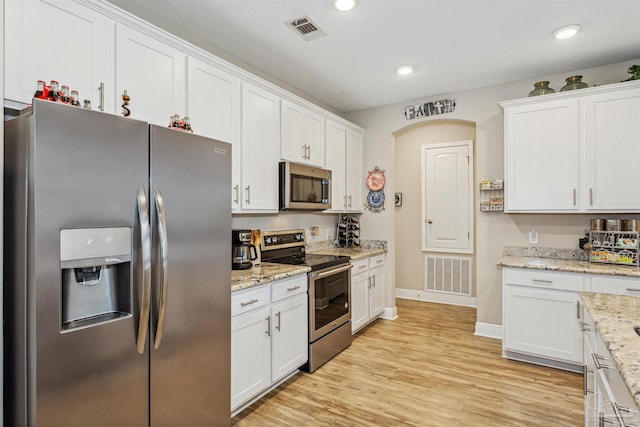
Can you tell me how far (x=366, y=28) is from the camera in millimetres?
2590

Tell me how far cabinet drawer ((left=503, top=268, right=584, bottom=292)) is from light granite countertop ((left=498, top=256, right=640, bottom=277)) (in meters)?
0.05

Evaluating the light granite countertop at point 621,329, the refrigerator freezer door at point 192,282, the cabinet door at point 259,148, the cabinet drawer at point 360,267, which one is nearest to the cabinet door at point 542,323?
the light granite countertop at point 621,329

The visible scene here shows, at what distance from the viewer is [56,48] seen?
1613 mm

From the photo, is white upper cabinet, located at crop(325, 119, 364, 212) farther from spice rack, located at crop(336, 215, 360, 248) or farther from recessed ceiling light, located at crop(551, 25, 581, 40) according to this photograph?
recessed ceiling light, located at crop(551, 25, 581, 40)

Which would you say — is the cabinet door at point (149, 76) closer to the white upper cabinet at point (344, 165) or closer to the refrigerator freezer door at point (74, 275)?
the refrigerator freezer door at point (74, 275)

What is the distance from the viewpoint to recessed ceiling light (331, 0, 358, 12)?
2.23m

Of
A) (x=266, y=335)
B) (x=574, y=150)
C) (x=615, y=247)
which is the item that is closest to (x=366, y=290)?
(x=266, y=335)

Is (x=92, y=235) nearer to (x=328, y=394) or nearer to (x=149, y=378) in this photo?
(x=149, y=378)

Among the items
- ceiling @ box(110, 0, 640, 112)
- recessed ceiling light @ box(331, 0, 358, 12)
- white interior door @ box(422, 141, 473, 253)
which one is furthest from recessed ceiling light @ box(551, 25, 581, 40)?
white interior door @ box(422, 141, 473, 253)

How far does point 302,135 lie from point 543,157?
7.47 ft

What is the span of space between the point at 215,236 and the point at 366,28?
74.1 inches

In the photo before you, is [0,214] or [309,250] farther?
[309,250]

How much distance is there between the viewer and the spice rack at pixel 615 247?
9.64 feet

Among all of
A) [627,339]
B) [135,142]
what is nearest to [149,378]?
[135,142]
